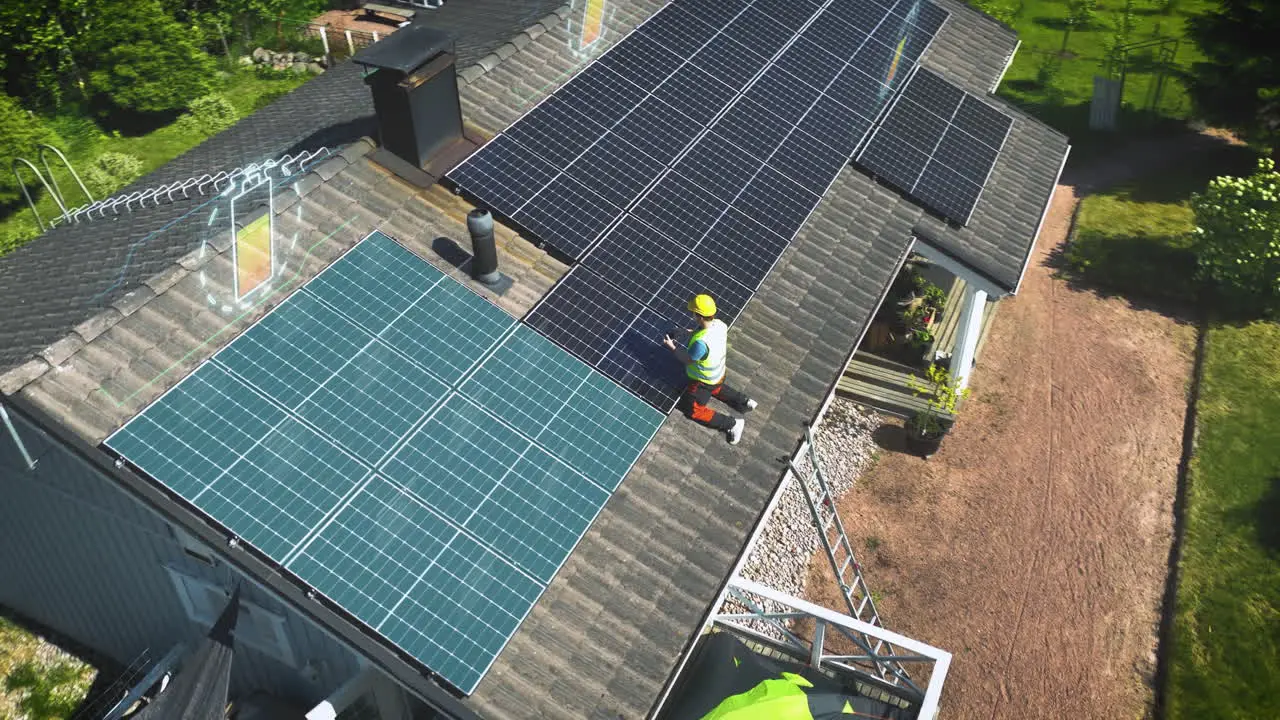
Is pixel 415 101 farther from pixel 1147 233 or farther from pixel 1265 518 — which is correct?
pixel 1147 233

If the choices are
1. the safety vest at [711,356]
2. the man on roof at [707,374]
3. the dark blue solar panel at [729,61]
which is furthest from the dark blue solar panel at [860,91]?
the safety vest at [711,356]

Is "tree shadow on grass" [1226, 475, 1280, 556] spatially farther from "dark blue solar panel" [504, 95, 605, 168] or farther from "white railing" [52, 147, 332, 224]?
"white railing" [52, 147, 332, 224]

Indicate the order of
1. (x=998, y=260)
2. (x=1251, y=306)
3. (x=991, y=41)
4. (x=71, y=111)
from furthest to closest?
(x=71, y=111) < (x=1251, y=306) < (x=991, y=41) < (x=998, y=260)

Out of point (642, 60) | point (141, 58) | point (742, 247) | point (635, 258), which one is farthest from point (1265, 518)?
point (141, 58)

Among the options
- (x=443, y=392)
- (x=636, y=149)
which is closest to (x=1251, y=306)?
(x=636, y=149)

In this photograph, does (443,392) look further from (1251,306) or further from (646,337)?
(1251,306)

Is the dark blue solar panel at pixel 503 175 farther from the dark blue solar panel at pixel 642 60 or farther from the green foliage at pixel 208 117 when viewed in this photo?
the green foliage at pixel 208 117
